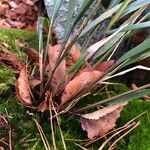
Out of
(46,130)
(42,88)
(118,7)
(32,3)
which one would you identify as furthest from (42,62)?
(32,3)

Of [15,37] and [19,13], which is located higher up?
[15,37]

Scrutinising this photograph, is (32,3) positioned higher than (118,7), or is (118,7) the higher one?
(118,7)

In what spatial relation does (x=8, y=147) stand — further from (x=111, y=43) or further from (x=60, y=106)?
(x=111, y=43)

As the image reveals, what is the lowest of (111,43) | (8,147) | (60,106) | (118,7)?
(8,147)

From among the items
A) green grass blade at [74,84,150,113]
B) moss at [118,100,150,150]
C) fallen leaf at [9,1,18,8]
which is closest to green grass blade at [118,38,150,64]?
green grass blade at [74,84,150,113]

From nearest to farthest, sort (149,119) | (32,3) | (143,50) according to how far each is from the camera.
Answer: (143,50)
(149,119)
(32,3)

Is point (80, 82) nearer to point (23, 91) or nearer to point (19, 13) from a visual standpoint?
point (23, 91)

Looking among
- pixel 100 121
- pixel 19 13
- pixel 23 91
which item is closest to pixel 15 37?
pixel 23 91
